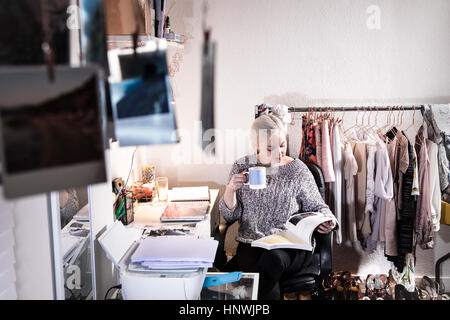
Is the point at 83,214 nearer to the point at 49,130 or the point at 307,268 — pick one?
the point at 49,130

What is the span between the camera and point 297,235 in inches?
76.8

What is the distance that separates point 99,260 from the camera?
50.5 inches

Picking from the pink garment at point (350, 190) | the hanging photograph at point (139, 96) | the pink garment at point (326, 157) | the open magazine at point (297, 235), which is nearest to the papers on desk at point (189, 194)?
the open magazine at point (297, 235)

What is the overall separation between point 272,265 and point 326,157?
30.9 inches

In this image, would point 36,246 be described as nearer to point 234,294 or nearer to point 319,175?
point 234,294

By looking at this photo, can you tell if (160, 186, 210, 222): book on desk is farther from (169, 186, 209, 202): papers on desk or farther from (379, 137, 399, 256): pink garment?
(379, 137, 399, 256): pink garment

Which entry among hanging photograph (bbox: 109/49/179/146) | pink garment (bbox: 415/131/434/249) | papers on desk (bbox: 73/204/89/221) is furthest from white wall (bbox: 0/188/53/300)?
pink garment (bbox: 415/131/434/249)

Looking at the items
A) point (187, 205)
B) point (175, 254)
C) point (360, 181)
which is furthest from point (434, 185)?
point (175, 254)

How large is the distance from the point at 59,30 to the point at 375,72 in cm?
268

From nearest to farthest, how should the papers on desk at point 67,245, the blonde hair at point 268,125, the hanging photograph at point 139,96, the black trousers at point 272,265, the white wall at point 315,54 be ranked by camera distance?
the hanging photograph at point 139,96 < the papers on desk at point 67,245 < the black trousers at point 272,265 < the blonde hair at point 268,125 < the white wall at point 315,54

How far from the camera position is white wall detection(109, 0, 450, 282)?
272cm

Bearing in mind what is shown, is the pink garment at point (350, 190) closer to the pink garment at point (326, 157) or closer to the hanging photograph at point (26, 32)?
the pink garment at point (326, 157)

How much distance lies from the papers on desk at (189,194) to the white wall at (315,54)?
47cm

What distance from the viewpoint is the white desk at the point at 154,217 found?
1965 millimetres
